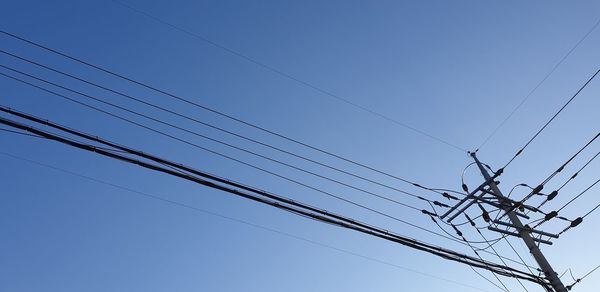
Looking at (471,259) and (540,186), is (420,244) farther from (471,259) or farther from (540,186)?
(540,186)

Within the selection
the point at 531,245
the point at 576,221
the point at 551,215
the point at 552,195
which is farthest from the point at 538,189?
the point at 531,245

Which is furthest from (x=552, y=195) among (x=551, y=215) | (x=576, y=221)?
(x=576, y=221)

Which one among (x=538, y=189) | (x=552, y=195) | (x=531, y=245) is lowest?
(x=531, y=245)

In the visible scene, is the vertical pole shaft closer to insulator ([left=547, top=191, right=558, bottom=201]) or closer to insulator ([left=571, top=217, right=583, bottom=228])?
insulator ([left=547, top=191, right=558, bottom=201])

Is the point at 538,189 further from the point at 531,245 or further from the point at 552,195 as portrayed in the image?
the point at 531,245

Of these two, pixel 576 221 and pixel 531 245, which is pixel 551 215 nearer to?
pixel 576 221

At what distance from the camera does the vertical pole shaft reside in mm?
10688

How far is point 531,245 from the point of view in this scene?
37.0 feet

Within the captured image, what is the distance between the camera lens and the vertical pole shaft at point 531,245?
35.1 ft

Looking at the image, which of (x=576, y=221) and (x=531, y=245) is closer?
(x=531, y=245)

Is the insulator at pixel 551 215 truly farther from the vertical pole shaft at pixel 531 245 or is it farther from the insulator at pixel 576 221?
the vertical pole shaft at pixel 531 245

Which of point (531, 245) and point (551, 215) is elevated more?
point (551, 215)

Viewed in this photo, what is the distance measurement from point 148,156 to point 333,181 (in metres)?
4.71

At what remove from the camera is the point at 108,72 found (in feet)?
27.6
